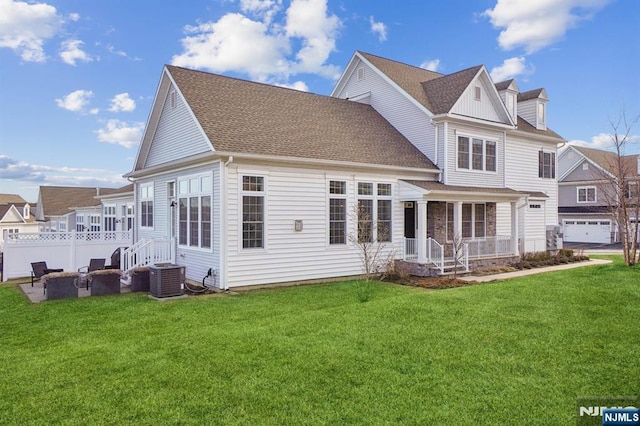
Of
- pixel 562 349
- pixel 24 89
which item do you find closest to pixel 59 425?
pixel 562 349

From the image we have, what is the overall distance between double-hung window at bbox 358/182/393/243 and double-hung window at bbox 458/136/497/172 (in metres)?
3.86

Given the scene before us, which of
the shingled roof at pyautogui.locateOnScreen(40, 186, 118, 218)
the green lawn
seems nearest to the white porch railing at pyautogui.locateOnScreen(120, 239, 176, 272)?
the green lawn

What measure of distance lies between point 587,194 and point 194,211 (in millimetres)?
37861

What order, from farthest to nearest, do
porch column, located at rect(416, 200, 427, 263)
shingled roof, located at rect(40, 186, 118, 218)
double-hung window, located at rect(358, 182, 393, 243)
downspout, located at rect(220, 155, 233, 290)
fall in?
shingled roof, located at rect(40, 186, 118, 218)
porch column, located at rect(416, 200, 427, 263)
double-hung window, located at rect(358, 182, 393, 243)
downspout, located at rect(220, 155, 233, 290)

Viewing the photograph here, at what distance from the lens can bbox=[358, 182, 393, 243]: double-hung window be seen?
14438 millimetres

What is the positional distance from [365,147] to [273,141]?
3848 millimetres

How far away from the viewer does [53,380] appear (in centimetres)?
506

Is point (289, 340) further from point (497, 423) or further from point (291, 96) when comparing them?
point (291, 96)

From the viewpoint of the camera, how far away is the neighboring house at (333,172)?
12.4 meters

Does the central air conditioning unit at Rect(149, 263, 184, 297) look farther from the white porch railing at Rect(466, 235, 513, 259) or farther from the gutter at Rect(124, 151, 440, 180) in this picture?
the white porch railing at Rect(466, 235, 513, 259)

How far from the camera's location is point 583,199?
39062 millimetres

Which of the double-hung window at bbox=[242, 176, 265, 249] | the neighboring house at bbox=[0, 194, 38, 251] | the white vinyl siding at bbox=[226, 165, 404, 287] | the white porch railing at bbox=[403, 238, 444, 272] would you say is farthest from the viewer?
the neighboring house at bbox=[0, 194, 38, 251]

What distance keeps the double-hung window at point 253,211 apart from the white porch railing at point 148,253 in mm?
3727

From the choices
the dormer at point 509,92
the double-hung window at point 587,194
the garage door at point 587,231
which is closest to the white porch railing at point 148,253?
the dormer at point 509,92
